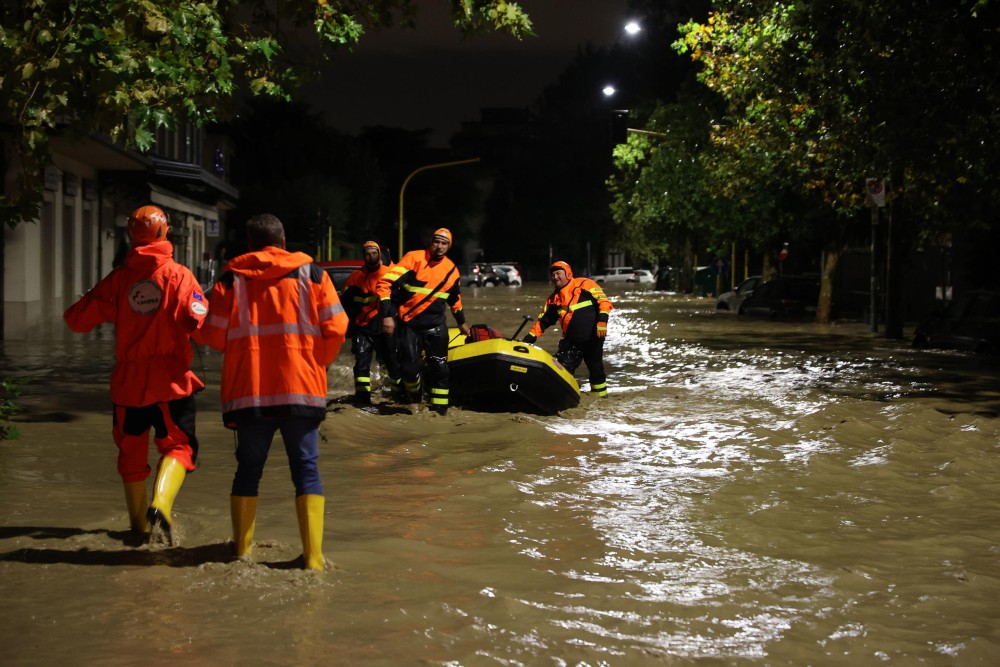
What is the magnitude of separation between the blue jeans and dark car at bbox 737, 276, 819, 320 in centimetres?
2996

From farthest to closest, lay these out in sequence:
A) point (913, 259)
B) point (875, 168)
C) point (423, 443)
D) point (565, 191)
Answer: point (565, 191), point (913, 259), point (875, 168), point (423, 443)

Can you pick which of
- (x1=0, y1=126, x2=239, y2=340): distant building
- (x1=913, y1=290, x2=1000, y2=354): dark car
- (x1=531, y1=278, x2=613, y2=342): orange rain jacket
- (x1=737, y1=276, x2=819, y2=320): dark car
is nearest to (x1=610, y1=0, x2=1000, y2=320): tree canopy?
(x1=913, y1=290, x2=1000, y2=354): dark car

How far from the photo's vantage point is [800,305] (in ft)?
115

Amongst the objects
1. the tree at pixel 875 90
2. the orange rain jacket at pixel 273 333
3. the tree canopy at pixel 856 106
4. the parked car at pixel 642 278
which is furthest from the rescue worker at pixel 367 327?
the parked car at pixel 642 278

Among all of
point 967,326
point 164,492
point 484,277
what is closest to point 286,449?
point 164,492

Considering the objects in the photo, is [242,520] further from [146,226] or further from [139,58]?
[139,58]

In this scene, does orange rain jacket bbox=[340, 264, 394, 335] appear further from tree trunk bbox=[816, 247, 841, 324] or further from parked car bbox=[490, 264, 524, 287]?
parked car bbox=[490, 264, 524, 287]

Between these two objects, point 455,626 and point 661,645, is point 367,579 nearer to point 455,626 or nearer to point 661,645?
point 455,626

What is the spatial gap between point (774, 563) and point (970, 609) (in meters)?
1.09

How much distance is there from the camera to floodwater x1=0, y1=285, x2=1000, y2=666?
17.7 feet

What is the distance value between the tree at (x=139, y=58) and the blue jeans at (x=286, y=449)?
16.0ft

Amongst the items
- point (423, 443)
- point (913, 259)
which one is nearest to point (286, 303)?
point (423, 443)

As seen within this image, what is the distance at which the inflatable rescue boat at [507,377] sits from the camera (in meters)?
12.7

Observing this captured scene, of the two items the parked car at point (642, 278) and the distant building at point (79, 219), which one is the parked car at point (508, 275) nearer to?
the parked car at point (642, 278)
